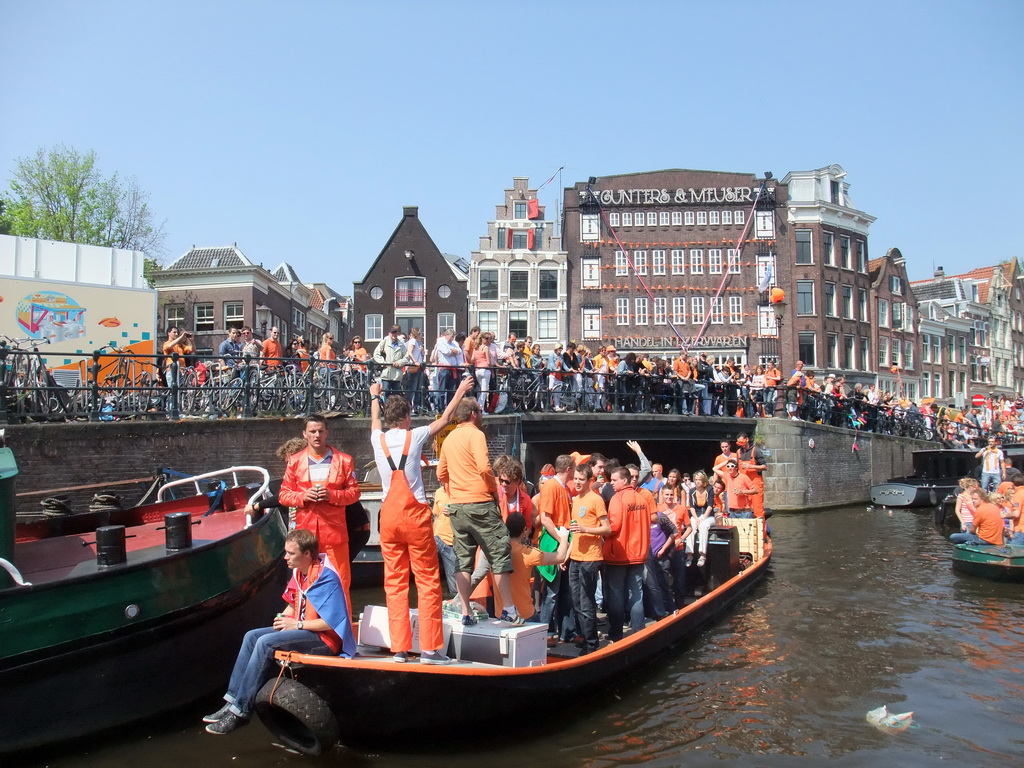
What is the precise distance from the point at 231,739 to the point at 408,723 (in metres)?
1.62

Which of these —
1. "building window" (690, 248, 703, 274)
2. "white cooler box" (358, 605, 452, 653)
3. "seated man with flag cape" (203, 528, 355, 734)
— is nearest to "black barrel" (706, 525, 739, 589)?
"white cooler box" (358, 605, 452, 653)

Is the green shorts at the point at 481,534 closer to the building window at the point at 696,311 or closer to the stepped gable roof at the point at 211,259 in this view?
the stepped gable roof at the point at 211,259

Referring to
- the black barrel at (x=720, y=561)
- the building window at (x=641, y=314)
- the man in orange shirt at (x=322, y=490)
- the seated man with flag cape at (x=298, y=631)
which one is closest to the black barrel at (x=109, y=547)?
the man in orange shirt at (x=322, y=490)

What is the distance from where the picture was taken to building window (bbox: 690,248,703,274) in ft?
148

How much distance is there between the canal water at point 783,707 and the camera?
661cm

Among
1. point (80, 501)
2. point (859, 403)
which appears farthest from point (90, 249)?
point (859, 403)

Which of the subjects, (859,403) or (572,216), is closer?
(859,403)

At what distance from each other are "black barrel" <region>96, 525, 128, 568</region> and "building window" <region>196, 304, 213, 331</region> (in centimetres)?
3225

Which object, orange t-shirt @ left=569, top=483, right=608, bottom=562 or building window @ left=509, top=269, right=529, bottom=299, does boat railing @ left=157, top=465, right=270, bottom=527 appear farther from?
building window @ left=509, top=269, right=529, bottom=299

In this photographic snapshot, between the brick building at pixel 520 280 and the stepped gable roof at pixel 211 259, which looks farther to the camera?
the brick building at pixel 520 280

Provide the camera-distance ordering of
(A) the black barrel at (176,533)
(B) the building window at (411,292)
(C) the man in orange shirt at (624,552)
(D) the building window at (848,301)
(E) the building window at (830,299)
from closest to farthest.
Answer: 1. (A) the black barrel at (176,533)
2. (C) the man in orange shirt at (624,552)
3. (B) the building window at (411,292)
4. (E) the building window at (830,299)
5. (D) the building window at (848,301)

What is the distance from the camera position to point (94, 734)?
6699 mm

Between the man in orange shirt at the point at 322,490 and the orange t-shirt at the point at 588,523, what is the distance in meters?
2.06

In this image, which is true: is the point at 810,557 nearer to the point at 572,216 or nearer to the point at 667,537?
the point at 667,537
